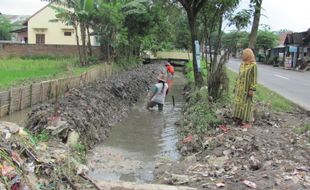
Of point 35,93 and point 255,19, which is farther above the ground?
point 255,19

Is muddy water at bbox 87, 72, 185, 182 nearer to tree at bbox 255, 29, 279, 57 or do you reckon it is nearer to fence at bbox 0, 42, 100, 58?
fence at bbox 0, 42, 100, 58

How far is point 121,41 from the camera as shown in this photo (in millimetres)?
28203

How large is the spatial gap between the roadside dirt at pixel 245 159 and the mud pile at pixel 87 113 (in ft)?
7.42

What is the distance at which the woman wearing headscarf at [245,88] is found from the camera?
10.3 meters

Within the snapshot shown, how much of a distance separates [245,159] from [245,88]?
9.72 feet

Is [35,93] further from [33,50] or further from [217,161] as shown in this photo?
[33,50]

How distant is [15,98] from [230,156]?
25.8ft

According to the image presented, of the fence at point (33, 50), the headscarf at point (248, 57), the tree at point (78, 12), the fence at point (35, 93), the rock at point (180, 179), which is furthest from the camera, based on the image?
the fence at point (33, 50)

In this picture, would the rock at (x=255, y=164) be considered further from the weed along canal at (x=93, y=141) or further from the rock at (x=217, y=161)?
the weed along canal at (x=93, y=141)

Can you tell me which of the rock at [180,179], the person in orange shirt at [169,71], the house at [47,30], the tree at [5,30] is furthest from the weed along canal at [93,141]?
the tree at [5,30]

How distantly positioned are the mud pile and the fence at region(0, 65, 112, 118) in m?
1.01

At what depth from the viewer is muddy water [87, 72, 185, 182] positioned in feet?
28.4

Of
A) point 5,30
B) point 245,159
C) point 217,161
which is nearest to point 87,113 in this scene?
point 217,161

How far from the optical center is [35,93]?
1509 cm
